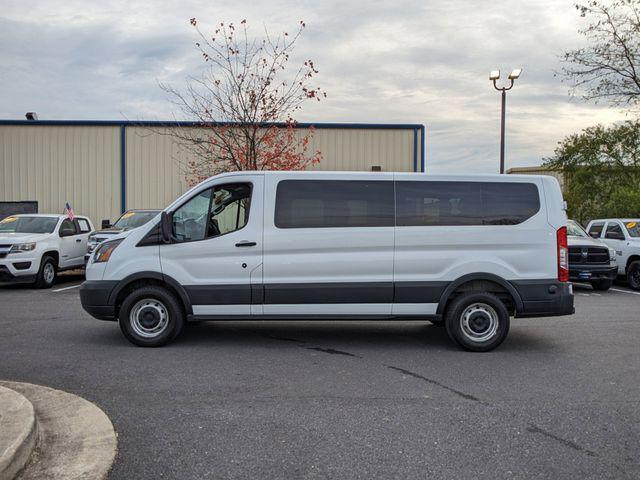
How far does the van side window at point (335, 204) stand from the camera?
297 inches

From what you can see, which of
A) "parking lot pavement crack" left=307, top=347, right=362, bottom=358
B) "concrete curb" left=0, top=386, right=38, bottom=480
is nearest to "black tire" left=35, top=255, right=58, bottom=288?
"parking lot pavement crack" left=307, top=347, right=362, bottom=358

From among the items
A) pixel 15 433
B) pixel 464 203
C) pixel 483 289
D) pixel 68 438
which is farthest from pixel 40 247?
pixel 15 433

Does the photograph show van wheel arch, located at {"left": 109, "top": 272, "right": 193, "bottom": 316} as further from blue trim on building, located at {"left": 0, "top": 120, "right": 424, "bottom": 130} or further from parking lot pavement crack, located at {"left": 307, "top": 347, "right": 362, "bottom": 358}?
blue trim on building, located at {"left": 0, "top": 120, "right": 424, "bottom": 130}

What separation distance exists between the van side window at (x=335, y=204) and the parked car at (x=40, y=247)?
903cm

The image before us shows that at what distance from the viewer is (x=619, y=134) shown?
25.9 metres

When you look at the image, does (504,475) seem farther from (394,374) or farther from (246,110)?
(246,110)

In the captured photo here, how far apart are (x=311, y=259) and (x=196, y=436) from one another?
129 inches

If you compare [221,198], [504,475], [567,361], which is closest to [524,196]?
[567,361]

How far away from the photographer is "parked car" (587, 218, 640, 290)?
51.0 ft

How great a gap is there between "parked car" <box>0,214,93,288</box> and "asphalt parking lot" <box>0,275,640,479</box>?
5.31m

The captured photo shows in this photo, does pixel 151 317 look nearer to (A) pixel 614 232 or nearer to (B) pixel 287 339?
(B) pixel 287 339

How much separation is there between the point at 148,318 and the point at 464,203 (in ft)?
13.4

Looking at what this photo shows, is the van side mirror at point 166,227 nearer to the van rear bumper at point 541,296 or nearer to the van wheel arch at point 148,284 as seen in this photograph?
the van wheel arch at point 148,284

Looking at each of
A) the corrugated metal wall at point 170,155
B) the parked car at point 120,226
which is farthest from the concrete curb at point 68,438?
the corrugated metal wall at point 170,155
